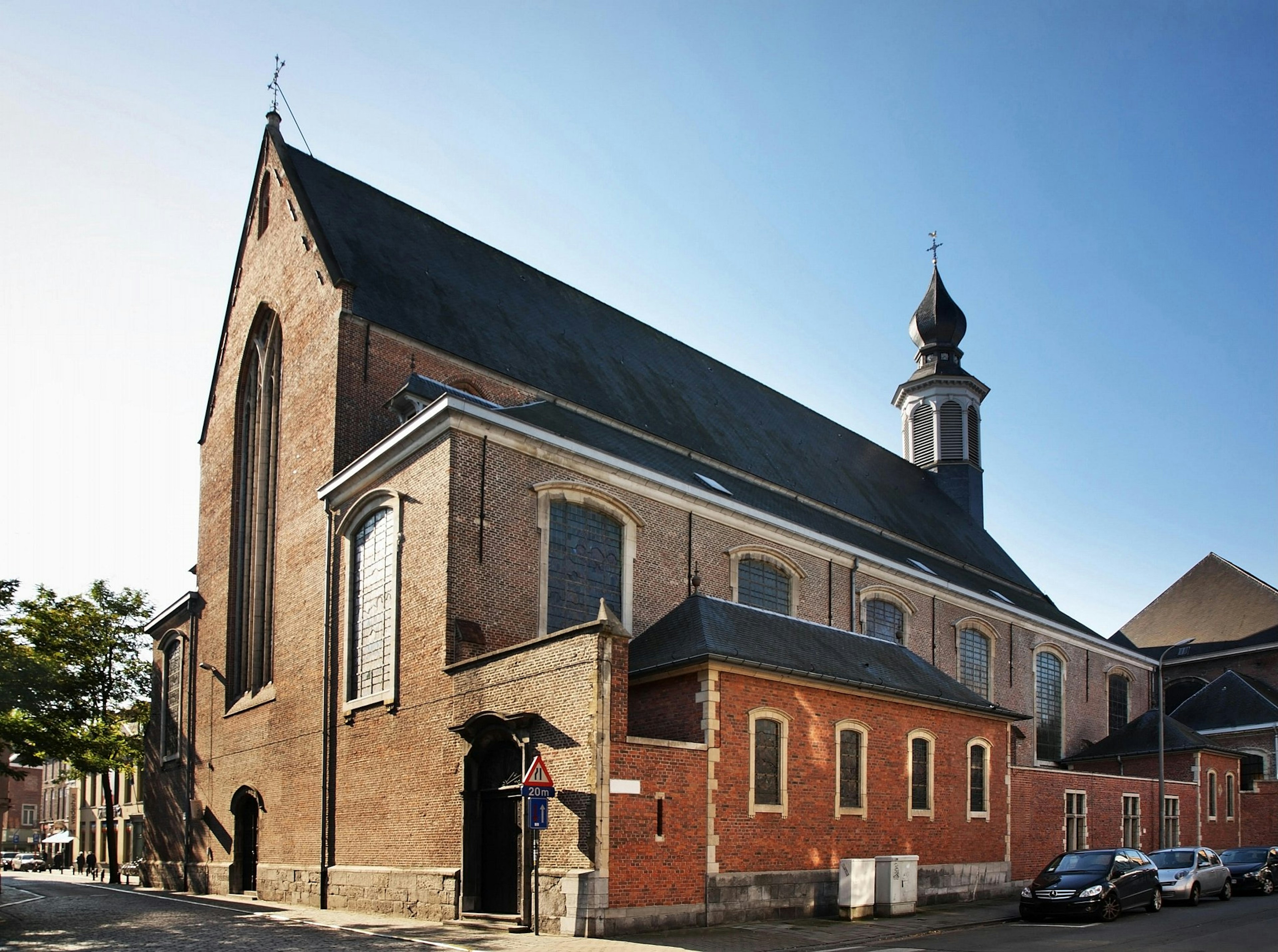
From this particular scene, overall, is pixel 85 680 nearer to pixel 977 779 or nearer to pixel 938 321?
pixel 977 779

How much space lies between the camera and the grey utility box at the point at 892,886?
61.1 feet

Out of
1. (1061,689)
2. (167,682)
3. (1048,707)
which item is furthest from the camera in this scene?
(1061,689)

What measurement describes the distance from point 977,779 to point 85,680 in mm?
27467

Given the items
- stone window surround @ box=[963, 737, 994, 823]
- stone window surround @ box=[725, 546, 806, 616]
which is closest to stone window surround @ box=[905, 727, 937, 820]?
stone window surround @ box=[963, 737, 994, 823]

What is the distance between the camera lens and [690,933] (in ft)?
51.1

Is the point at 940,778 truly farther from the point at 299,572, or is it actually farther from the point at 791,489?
the point at 299,572

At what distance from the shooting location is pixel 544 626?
19891 millimetres

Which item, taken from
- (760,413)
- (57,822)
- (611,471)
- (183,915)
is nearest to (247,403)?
(611,471)

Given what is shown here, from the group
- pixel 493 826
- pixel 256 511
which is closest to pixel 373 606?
pixel 493 826

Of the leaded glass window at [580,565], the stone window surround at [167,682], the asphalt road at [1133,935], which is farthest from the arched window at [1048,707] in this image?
the stone window surround at [167,682]

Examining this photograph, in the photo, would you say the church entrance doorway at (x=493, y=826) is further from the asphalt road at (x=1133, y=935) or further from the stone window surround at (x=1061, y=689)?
the stone window surround at (x=1061, y=689)

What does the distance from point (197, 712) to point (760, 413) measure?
17940 millimetres

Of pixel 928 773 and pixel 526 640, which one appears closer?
pixel 526 640

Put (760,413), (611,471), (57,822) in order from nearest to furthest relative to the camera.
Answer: (611,471) < (760,413) < (57,822)
